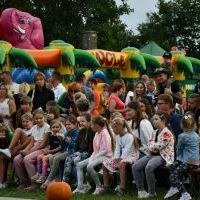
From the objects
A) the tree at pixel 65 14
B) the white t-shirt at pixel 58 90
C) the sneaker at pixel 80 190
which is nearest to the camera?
the sneaker at pixel 80 190

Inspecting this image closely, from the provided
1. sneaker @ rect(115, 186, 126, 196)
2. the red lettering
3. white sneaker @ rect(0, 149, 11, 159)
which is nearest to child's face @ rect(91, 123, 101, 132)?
sneaker @ rect(115, 186, 126, 196)

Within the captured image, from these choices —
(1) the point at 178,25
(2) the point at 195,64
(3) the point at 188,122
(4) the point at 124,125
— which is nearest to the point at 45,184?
(4) the point at 124,125

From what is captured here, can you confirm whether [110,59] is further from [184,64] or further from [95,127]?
[95,127]

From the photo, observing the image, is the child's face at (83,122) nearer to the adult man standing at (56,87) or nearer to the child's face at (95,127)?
the child's face at (95,127)

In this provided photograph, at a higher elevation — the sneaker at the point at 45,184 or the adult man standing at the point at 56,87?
the adult man standing at the point at 56,87

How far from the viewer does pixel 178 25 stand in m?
67.2

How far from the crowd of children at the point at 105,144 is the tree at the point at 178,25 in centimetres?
5464

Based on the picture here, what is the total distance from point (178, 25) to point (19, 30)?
4655 centimetres

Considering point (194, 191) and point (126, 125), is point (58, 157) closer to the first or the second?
point (126, 125)

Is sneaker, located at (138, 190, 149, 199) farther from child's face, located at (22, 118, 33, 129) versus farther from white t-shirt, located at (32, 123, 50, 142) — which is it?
child's face, located at (22, 118, 33, 129)

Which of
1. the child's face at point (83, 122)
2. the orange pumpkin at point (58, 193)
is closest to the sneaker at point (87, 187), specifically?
the child's face at point (83, 122)

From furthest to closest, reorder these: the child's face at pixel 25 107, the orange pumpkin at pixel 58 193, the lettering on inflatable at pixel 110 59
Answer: the lettering on inflatable at pixel 110 59
the child's face at pixel 25 107
the orange pumpkin at pixel 58 193

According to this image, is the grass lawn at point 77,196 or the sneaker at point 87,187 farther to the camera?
the sneaker at point 87,187

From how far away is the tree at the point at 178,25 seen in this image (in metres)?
65.9
